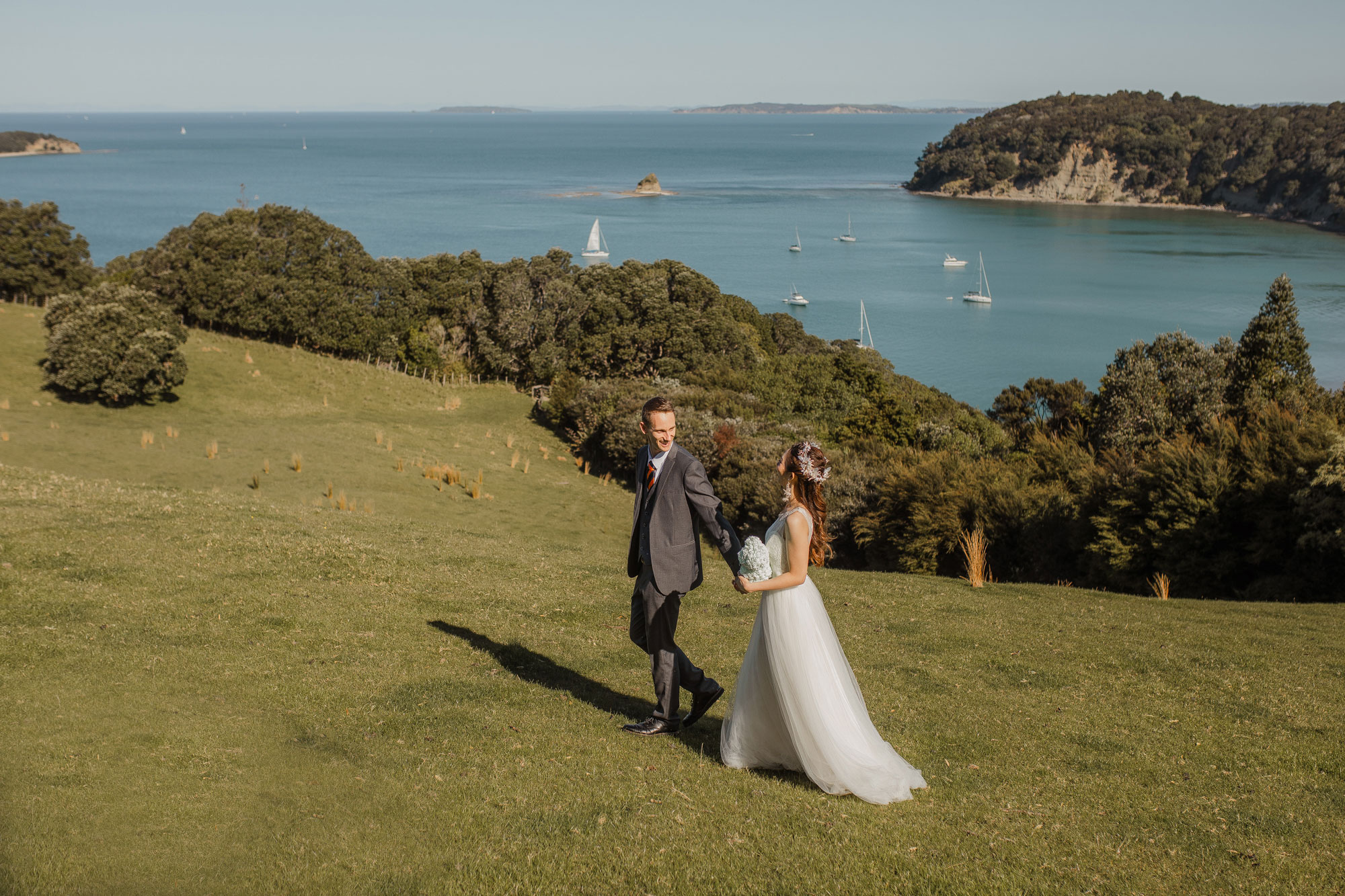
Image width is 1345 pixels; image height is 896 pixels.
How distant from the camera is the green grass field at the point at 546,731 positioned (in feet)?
18.0

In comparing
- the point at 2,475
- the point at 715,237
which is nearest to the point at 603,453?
the point at 2,475

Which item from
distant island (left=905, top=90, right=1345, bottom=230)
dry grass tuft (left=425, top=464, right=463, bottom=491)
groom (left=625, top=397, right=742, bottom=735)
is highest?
distant island (left=905, top=90, right=1345, bottom=230)

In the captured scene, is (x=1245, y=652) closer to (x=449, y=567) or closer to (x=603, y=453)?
(x=449, y=567)

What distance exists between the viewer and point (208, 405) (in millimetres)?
38031

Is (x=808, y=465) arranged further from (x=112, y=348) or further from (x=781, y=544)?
Answer: (x=112, y=348)

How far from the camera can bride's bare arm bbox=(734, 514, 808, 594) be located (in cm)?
627

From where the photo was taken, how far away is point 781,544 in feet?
21.1

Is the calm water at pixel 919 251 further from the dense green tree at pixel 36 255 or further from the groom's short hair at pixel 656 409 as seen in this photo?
the groom's short hair at pixel 656 409

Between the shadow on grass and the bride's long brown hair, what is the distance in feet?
6.35

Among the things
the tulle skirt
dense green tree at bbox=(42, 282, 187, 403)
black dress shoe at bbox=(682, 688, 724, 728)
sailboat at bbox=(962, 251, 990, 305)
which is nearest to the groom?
black dress shoe at bbox=(682, 688, 724, 728)

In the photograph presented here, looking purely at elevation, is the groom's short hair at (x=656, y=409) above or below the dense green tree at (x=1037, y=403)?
above

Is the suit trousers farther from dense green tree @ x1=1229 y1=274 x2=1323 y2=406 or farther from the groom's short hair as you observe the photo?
dense green tree @ x1=1229 y1=274 x2=1323 y2=406

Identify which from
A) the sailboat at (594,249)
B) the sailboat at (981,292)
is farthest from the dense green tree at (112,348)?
the sailboat at (981,292)

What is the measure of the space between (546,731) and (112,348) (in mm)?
34567
